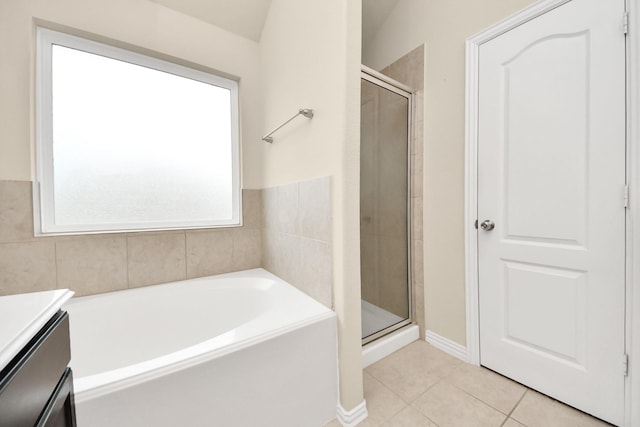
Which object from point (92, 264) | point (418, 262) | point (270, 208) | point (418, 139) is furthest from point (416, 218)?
point (92, 264)

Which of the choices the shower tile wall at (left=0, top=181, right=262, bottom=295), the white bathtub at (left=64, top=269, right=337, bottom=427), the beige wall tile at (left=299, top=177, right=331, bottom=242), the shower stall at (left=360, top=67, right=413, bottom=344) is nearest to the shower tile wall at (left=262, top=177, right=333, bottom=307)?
the beige wall tile at (left=299, top=177, right=331, bottom=242)

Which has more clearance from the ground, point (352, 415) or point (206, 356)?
point (206, 356)

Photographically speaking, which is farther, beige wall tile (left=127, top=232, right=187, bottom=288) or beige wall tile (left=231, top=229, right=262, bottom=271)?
beige wall tile (left=231, top=229, right=262, bottom=271)

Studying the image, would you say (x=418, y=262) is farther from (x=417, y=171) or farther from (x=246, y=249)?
(x=246, y=249)

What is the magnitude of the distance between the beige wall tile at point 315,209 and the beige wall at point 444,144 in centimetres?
91

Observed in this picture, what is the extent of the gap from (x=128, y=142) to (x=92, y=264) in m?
0.76

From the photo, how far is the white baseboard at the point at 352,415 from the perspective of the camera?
1.09 metres

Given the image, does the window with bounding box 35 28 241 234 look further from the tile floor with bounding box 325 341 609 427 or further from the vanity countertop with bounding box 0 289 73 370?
the tile floor with bounding box 325 341 609 427

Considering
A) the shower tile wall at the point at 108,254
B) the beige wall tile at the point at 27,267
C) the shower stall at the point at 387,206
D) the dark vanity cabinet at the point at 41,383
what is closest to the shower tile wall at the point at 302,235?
the shower tile wall at the point at 108,254

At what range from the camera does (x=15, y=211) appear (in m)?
1.22

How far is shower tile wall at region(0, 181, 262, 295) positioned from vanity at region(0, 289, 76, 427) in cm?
102

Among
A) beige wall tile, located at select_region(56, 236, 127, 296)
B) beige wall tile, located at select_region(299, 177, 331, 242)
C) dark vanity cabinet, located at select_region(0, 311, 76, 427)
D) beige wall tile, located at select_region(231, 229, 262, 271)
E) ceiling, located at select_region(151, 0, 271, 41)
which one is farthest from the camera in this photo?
beige wall tile, located at select_region(231, 229, 262, 271)

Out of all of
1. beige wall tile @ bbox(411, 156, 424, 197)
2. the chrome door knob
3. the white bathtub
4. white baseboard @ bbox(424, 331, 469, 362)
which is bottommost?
white baseboard @ bbox(424, 331, 469, 362)

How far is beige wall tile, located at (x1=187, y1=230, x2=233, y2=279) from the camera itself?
5.53 feet
